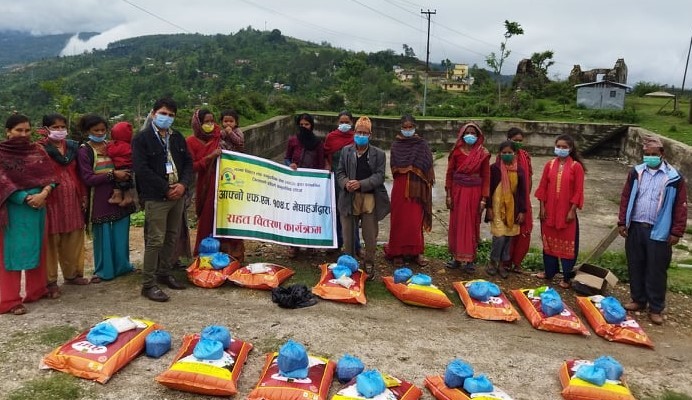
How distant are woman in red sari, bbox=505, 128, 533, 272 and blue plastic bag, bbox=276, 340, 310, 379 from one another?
3.25 m

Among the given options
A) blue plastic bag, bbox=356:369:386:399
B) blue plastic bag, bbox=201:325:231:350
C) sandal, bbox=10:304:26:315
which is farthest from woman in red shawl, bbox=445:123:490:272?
sandal, bbox=10:304:26:315

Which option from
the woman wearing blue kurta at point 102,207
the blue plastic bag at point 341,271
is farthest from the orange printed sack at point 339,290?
the woman wearing blue kurta at point 102,207

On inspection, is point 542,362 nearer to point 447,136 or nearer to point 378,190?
point 378,190

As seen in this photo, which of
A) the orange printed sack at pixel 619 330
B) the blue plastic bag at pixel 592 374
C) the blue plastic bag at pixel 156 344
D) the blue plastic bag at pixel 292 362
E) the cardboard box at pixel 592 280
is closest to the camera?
the blue plastic bag at pixel 292 362

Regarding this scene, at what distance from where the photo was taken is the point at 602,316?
4.27 metres

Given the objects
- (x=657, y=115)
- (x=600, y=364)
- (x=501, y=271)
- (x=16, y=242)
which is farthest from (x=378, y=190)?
(x=657, y=115)

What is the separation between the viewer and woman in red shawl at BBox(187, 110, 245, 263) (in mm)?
5121

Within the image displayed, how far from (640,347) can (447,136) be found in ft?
43.1

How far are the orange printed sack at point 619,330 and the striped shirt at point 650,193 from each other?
3.07ft

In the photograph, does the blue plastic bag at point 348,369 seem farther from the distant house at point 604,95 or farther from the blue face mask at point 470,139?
the distant house at point 604,95

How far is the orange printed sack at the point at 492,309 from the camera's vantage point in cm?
433

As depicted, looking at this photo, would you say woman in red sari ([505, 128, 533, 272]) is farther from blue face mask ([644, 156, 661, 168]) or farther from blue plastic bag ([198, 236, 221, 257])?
blue plastic bag ([198, 236, 221, 257])

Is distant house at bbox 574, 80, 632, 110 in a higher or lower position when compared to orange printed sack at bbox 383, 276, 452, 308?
higher

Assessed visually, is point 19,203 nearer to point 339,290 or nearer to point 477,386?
point 339,290
